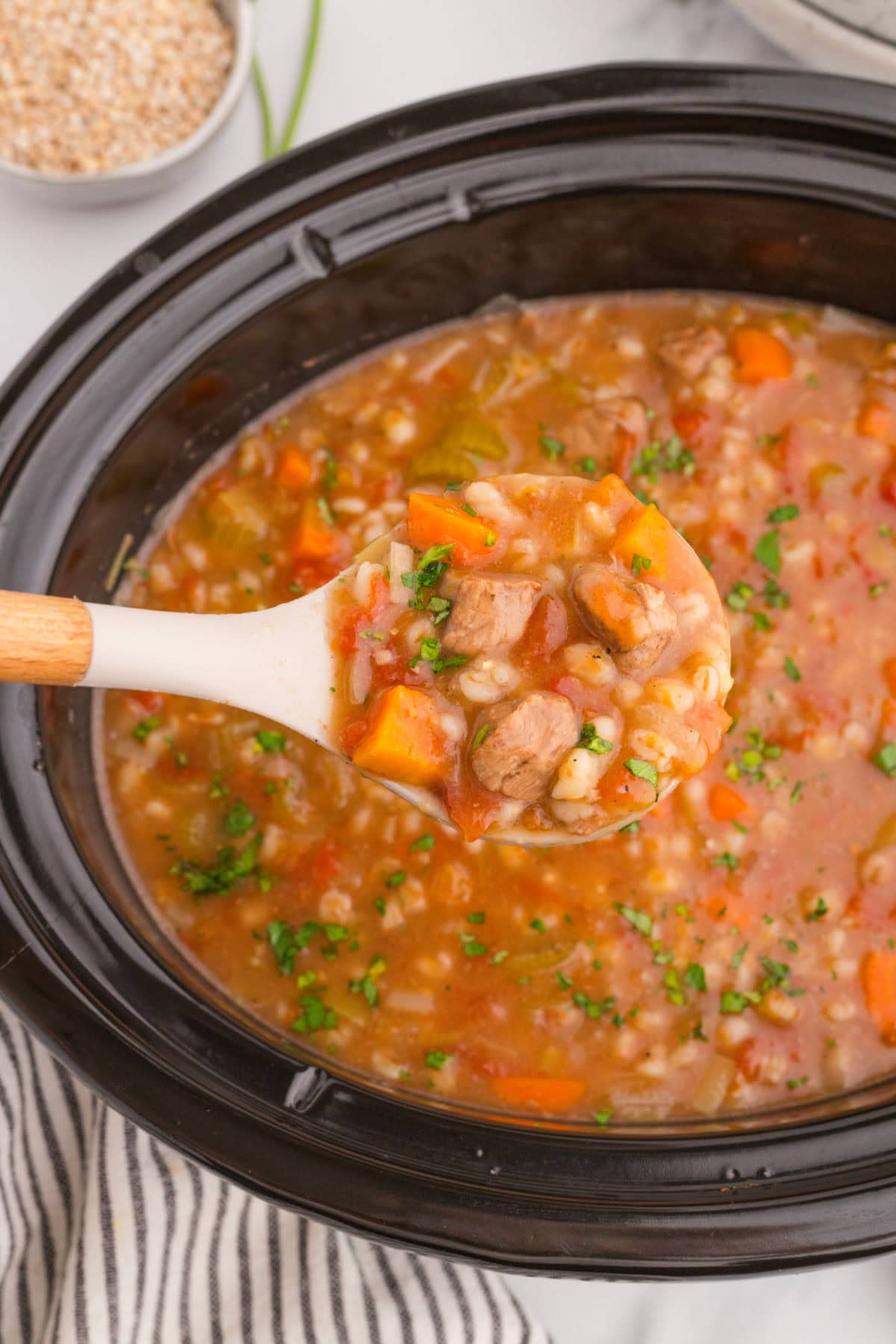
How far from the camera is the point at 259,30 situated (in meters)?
4.84

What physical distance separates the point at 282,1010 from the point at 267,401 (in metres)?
2.09

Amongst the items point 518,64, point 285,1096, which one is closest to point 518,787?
point 285,1096

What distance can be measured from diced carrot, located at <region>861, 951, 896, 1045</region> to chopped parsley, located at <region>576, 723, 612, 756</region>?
158cm

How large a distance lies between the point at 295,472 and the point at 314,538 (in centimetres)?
28

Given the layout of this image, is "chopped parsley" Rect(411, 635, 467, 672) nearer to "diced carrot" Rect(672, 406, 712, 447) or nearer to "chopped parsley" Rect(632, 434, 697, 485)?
"chopped parsley" Rect(632, 434, 697, 485)

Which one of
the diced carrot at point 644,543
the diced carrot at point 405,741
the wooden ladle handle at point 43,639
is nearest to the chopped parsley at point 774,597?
the diced carrot at point 644,543

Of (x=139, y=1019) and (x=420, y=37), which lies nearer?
(x=139, y=1019)

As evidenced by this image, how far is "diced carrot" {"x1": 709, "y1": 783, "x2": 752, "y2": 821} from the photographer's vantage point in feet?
13.7

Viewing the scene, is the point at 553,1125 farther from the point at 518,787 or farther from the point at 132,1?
the point at 132,1

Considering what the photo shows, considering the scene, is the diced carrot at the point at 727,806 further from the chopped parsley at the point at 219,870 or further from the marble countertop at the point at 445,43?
the marble countertop at the point at 445,43

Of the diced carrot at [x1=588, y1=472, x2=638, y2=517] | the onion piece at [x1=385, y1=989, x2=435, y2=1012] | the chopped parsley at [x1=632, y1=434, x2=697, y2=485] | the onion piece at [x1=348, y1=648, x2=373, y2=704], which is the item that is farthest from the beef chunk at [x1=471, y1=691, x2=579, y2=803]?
the chopped parsley at [x1=632, y1=434, x2=697, y2=485]

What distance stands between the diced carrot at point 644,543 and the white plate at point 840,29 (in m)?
2.17

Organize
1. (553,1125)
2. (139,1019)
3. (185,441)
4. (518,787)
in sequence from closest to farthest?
(518,787) < (139,1019) < (553,1125) < (185,441)

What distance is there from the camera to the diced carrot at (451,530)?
324cm
